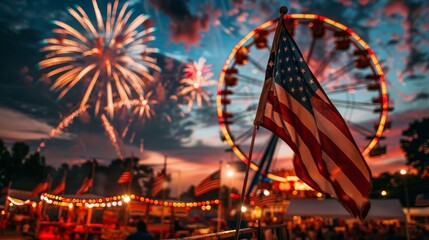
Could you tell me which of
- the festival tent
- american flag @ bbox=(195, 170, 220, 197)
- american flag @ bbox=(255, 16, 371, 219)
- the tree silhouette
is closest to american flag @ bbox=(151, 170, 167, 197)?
american flag @ bbox=(195, 170, 220, 197)

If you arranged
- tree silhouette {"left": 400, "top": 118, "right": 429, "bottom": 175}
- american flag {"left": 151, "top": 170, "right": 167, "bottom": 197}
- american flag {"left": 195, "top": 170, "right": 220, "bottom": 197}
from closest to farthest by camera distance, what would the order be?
1. american flag {"left": 195, "top": 170, "right": 220, "bottom": 197}
2. american flag {"left": 151, "top": 170, "right": 167, "bottom": 197}
3. tree silhouette {"left": 400, "top": 118, "right": 429, "bottom": 175}

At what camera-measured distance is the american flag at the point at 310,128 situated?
4.77m

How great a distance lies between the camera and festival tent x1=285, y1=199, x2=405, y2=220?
2148 cm

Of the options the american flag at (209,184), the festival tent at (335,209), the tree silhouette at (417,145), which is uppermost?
the tree silhouette at (417,145)

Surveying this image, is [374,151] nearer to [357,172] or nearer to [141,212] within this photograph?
[357,172]

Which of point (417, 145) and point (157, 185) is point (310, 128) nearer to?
point (157, 185)

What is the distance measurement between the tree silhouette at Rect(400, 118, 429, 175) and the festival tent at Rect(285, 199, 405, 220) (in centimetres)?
5835

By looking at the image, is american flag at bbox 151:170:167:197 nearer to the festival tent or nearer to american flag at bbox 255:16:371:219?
the festival tent

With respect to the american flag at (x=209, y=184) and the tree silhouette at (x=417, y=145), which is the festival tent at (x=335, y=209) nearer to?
the american flag at (x=209, y=184)

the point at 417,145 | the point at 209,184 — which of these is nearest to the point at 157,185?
the point at 209,184

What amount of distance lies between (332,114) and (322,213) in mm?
18949

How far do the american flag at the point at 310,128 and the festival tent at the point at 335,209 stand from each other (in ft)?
59.7

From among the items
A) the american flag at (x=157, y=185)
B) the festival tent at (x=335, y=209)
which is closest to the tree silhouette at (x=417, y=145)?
the festival tent at (x=335, y=209)

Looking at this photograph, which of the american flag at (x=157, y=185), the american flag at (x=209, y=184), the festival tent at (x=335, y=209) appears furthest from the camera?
the american flag at (x=157, y=185)
